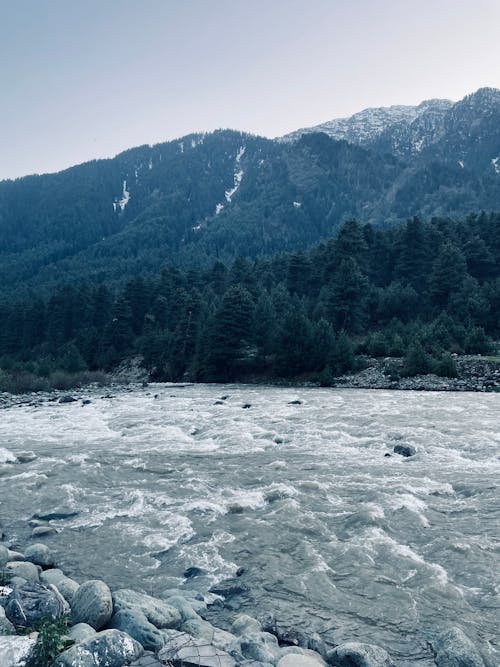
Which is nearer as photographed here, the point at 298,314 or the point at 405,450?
the point at 405,450

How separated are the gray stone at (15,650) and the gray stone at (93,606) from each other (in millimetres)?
1297

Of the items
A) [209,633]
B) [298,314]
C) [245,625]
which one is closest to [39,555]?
[209,633]

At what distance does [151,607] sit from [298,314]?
42855 millimetres

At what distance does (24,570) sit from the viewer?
10.8 meters

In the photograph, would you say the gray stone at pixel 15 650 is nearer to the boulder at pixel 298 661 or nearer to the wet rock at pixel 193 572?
the boulder at pixel 298 661

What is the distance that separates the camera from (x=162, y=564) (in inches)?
467

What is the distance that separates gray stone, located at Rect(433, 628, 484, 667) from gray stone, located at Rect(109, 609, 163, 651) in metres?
4.69

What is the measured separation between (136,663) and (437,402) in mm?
29166

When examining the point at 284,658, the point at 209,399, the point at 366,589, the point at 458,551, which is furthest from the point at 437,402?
the point at 284,658

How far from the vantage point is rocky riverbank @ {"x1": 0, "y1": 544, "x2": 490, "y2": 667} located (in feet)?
24.5

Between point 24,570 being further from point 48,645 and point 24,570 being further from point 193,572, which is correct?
point 48,645

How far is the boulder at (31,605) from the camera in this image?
851 cm

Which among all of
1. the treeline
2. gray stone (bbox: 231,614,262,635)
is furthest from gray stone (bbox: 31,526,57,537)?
the treeline

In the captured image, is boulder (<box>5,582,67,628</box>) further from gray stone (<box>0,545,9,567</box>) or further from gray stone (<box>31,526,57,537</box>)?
gray stone (<box>31,526,57,537</box>)
